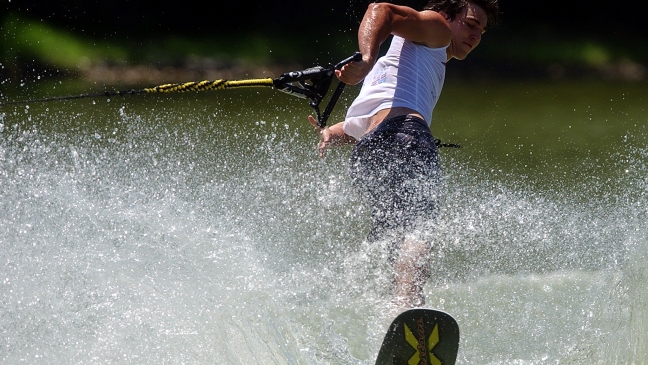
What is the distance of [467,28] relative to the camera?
128 inches

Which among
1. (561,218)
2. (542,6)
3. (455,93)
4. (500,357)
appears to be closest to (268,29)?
(455,93)

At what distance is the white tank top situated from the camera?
3.10m

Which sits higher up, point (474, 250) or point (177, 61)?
point (177, 61)

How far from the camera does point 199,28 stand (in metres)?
13.8

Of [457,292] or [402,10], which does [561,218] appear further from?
[402,10]

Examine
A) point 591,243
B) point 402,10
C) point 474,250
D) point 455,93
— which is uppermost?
point 402,10

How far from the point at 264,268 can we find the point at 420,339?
2.27 ft

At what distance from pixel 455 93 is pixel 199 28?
501cm

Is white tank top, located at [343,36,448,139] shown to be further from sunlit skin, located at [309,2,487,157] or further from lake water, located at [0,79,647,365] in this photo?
lake water, located at [0,79,647,365]

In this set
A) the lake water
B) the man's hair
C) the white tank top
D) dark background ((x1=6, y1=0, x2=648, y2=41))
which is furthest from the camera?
dark background ((x1=6, y1=0, x2=648, y2=41))

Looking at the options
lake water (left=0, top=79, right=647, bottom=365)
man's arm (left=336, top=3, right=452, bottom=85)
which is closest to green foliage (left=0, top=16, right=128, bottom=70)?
lake water (left=0, top=79, right=647, bottom=365)

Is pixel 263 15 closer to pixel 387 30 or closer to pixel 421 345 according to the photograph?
pixel 387 30

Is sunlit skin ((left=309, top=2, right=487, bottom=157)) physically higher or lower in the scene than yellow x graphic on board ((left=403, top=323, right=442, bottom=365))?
higher

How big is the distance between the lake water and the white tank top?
1.25ft
